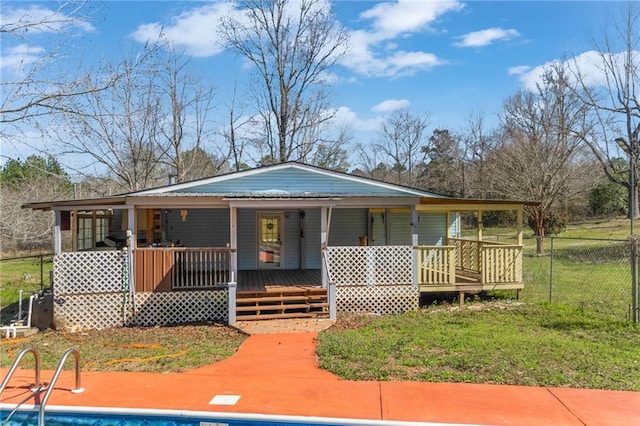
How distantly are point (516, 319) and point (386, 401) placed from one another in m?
6.01

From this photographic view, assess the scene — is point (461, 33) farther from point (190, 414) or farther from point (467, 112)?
point (467, 112)

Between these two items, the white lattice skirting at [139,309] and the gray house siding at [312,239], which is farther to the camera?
the gray house siding at [312,239]

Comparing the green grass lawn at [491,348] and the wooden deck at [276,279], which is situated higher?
the wooden deck at [276,279]

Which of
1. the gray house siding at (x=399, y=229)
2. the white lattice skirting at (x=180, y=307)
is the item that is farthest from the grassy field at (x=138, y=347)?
the gray house siding at (x=399, y=229)

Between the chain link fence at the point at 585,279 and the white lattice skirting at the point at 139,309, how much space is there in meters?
8.72

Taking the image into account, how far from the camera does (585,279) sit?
1506cm

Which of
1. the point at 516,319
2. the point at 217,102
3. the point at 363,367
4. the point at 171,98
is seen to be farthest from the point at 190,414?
the point at 217,102

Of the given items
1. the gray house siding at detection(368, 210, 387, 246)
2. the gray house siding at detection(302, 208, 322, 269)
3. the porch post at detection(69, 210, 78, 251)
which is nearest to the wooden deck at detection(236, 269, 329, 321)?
the gray house siding at detection(302, 208, 322, 269)

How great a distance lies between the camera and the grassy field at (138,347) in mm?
7387

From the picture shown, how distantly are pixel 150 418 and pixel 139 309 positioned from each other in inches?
246

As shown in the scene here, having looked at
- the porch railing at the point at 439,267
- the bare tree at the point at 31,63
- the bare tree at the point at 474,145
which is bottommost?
the porch railing at the point at 439,267

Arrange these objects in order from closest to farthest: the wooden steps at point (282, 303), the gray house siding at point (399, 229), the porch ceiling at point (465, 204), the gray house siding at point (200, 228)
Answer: the wooden steps at point (282, 303) → the porch ceiling at point (465, 204) → the gray house siding at point (200, 228) → the gray house siding at point (399, 229)

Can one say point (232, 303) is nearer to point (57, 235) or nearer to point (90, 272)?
point (90, 272)

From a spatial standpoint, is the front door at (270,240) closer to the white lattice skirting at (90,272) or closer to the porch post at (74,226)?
the white lattice skirting at (90,272)
